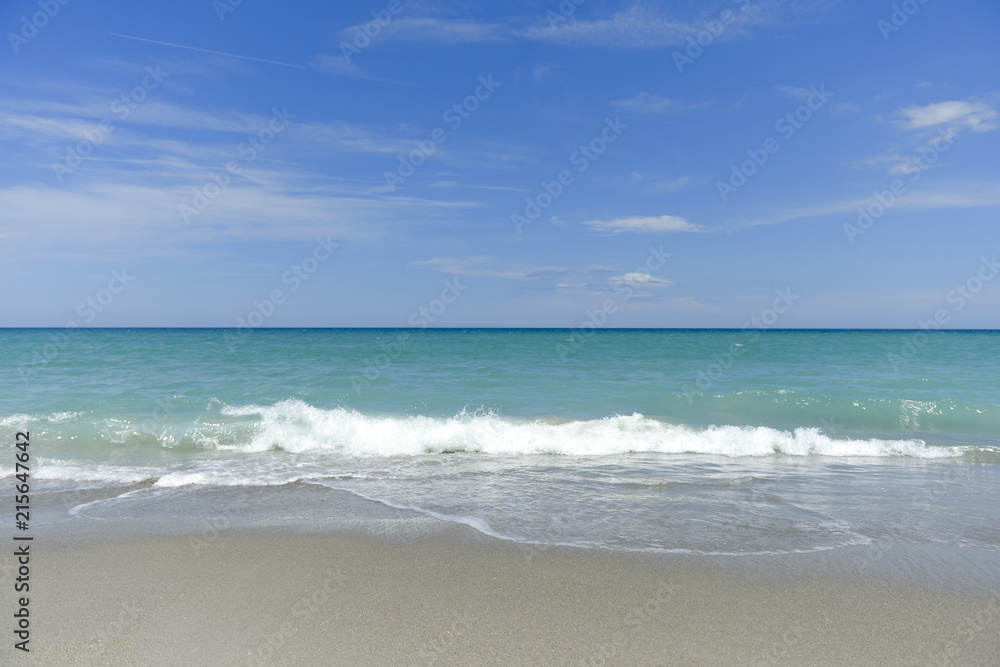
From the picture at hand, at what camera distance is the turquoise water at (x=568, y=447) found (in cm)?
677

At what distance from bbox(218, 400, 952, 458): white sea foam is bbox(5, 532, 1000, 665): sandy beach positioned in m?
5.76

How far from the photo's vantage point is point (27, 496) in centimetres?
758

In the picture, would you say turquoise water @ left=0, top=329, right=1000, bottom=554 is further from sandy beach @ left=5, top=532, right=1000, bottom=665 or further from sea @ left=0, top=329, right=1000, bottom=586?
sandy beach @ left=5, top=532, right=1000, bottom=665

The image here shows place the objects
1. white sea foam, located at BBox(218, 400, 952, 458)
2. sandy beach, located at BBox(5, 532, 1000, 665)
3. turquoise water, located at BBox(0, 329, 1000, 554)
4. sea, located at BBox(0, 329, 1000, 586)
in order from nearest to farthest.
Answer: sandy beach, located at BBox(5, 532, 1000, 665)
sea, located at BBox(0, 329, 1000, 586)
turquoise water, located at BBox(0, 329, 1000, 554)
white sea foam, located at BBox(218, 400, 952, 458)

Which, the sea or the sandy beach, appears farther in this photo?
the sea

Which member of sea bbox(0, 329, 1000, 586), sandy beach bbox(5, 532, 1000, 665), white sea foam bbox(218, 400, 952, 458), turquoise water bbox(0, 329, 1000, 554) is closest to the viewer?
sandy beach bbox(5, 532, 1000, 665)

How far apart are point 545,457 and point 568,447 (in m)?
0.83

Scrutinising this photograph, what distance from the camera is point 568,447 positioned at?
11453mm

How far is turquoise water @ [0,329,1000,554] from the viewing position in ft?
22.2

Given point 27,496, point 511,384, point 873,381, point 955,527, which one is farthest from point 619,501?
point 873,381

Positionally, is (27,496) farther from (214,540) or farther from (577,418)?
(577,418)

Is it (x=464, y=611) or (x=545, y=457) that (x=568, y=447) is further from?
(x=464, y=611)

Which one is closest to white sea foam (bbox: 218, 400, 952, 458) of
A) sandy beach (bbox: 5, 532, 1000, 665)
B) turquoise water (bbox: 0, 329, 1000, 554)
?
turquoise water (bbox: 0, 329, 1000, 554)

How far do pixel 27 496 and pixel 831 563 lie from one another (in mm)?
9705
